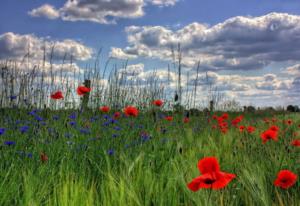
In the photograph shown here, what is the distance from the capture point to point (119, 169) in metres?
3.34

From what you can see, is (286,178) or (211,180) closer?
(211,180)

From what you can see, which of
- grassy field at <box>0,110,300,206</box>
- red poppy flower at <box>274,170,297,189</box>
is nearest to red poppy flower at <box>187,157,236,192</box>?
grassy field at <box>0,110,300,206</box>

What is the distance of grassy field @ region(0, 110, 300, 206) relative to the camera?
212 cm

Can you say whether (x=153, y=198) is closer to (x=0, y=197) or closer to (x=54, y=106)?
(x=0, y=197)

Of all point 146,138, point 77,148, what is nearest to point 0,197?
point 77,148

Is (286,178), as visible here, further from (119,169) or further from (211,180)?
(119,169)

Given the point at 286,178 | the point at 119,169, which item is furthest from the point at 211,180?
the point at 119,169

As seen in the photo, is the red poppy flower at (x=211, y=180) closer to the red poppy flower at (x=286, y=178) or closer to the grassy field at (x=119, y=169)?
the grassy field at (x=119, y=169)

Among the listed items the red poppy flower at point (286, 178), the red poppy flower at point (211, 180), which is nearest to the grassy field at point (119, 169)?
the red poppy flower at point (286, 178)

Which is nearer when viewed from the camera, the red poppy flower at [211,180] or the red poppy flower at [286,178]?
the red poppy flower at [211,180]

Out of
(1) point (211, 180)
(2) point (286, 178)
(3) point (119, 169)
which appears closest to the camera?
(1) point (211, 180)

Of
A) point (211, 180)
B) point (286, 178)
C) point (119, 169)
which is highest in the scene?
point (211, 180)

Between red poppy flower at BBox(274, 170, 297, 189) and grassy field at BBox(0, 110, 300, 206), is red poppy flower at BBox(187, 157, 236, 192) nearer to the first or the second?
grassy field at BBox(0, 110, 300, 206)

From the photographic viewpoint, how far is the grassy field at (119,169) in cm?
212
